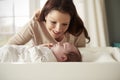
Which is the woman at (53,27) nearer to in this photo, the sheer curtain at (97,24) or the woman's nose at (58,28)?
the woman's nose at (58,28)

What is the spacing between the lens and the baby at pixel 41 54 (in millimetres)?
919

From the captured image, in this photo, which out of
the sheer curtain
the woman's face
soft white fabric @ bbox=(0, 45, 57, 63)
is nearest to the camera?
soft white fabric @ bbox=(0, 45, 57, 63)

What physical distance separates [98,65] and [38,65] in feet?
0.67

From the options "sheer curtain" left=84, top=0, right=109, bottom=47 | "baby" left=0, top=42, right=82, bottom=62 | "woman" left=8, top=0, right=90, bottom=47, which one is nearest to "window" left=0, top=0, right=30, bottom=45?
"woman" left=8, top=0, right=90, bottom=47

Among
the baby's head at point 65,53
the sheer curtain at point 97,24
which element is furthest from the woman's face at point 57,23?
the sheer curtain at point 97,24

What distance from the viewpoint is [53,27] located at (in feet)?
4.48

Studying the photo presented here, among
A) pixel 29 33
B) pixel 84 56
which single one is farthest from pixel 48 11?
pixel 84 56

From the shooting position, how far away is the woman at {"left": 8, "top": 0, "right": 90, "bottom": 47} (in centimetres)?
135

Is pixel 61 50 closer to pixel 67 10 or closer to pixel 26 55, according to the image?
pixel 26 55

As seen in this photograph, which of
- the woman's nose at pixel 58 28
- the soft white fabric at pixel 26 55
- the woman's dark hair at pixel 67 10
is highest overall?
the woman's dark hair at pixel 67 10

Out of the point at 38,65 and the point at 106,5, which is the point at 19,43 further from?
the point at 106,5

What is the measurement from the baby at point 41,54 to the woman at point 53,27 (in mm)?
348

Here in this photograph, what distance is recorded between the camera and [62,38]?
1.43 metres

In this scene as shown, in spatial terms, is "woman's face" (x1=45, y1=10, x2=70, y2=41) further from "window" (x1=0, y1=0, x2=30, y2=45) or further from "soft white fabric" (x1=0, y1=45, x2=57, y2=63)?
"window" (x1=0, y1=0, x2=30, y2=45)
